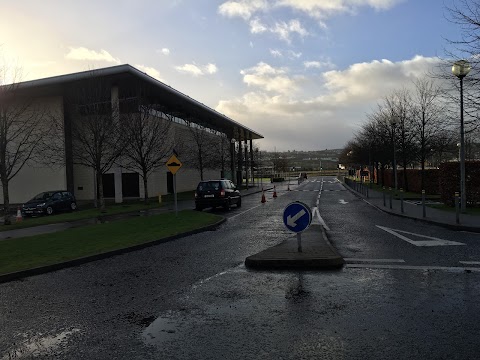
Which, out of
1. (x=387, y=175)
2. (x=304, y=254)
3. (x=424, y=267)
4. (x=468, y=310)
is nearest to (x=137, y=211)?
(x=304, y=254)

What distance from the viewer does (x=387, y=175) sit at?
159 feet

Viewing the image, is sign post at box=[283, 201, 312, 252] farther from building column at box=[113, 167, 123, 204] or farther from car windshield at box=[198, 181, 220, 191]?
building column at box=[113, 167, 123, 204]

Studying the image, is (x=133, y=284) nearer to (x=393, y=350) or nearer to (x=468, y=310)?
(x=393, y=350)

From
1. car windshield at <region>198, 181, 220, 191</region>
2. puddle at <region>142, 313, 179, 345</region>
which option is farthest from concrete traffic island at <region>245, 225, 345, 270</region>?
car windshield at <region>198, 181, 220, 191</region>

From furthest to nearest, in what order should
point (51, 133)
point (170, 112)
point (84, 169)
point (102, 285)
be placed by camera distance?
point (170, 112)
point (84, 169)
point (51, 133)
point (102, 285)

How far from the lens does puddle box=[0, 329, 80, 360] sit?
4.18 meters

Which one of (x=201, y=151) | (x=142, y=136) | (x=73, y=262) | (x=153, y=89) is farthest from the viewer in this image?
(x=201, y=151)

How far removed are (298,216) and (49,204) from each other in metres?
20.8

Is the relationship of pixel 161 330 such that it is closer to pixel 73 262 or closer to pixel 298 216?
pixel 298 216

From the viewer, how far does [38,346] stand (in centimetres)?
439

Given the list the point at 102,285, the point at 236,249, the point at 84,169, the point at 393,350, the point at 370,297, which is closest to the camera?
the point at 393,350

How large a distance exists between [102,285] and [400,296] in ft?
15.5

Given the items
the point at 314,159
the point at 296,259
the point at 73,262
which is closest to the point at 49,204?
the point at 73,262

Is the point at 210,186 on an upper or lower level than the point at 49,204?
upper
